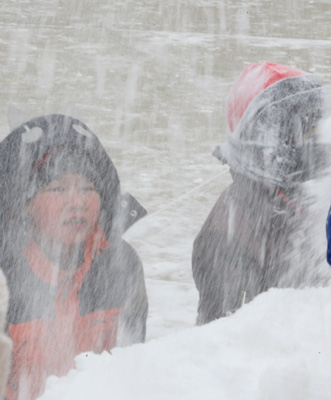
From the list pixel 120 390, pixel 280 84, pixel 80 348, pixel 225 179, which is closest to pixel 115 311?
pixel 80 348

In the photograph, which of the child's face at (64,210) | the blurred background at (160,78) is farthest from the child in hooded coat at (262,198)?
the blurred background at (160,78)

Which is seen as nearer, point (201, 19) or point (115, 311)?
point (115, 311)

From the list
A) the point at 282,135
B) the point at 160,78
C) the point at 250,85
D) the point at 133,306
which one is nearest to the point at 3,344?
the point at 133,306

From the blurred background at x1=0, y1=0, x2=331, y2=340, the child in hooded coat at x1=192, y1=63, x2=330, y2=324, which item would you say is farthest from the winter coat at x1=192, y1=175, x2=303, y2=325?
the blurred background at x1=0, y1=0, x2=331, y2=340

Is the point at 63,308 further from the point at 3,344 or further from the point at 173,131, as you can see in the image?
the point at 173,131

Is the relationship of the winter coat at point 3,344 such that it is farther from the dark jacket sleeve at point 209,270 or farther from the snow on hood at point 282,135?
the snow on hood at point 282,135

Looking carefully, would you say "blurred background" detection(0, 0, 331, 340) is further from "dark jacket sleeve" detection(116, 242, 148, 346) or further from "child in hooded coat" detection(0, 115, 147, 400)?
"dark jacket sleeve" detection(116, 242, 148, 346)

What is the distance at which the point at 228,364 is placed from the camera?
1.61 meters

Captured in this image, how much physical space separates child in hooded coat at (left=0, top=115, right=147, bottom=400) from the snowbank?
1.01 meters

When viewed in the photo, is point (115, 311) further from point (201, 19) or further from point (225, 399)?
point (201, 19)

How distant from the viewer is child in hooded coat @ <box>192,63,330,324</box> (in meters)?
2.87

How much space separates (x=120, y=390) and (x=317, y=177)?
152cm

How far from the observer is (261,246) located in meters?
2.90

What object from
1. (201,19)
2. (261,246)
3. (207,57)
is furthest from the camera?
(201,19)
